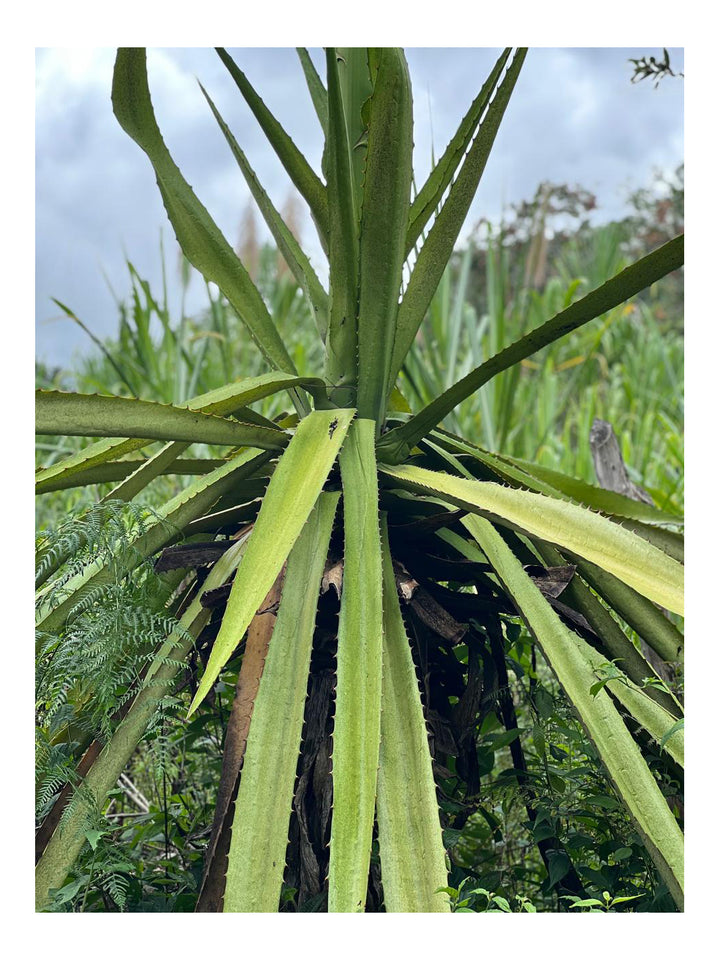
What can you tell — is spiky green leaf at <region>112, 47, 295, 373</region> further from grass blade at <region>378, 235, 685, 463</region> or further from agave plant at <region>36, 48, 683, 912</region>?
grass blade at <region>378, 235, 685, 463</region>

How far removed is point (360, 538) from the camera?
1016 millimetres

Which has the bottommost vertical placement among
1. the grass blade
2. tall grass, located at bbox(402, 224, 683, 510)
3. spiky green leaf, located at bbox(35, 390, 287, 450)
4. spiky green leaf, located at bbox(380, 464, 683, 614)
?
spiky green leaf, located at bbox(380, 464, 683, 614)

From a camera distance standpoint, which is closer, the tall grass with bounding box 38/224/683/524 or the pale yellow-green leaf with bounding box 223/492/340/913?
the pale yellow-green leaf with bounding box 223/492/340/913

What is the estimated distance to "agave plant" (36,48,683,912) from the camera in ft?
2.86

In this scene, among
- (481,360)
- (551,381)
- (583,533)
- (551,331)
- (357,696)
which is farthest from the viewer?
(551,381)

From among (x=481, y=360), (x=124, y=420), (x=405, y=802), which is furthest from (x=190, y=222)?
(x=481, y=360)

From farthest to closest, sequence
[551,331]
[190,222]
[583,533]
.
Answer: [190,222] < [551,331] < [583,533]

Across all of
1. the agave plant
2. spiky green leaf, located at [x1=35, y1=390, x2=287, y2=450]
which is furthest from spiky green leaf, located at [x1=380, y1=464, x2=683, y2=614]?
spiky green leaf, located at [x1=35, y1=390, x2=287, y2=450]

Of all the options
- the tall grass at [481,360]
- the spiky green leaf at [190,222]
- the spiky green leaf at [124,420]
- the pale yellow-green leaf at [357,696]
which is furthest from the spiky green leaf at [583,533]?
the tall grass at [481,360]

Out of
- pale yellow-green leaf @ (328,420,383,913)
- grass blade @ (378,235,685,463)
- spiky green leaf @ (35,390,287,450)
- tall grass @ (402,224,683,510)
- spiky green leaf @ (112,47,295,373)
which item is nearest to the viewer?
pale yellow-green leaf @ (328,420,383,913)

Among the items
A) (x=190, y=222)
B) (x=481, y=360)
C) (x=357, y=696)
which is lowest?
(x=357, y=696)

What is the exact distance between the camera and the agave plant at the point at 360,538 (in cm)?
87

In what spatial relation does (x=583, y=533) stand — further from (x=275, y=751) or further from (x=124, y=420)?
(x=124, y=420)
